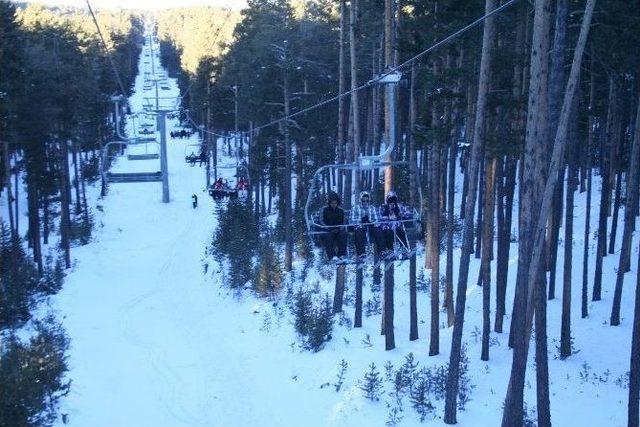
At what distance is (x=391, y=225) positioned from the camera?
14344mm

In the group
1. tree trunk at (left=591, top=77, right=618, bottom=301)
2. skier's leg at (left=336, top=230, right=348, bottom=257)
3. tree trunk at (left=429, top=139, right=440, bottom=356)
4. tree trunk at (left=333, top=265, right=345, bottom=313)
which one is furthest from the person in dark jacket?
tree trunk at (left=591, top=77, right=618, bottom=301)

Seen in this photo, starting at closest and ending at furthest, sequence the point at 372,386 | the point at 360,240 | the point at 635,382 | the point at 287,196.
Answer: the point at 635,382 < the point at 360,240 < the point at 372,386 < the point at 287,196

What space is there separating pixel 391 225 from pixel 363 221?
62 cm

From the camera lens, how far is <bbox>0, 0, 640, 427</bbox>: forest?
12492mm

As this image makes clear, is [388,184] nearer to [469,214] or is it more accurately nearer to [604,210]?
[469,214]

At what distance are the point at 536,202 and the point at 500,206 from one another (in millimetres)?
9353

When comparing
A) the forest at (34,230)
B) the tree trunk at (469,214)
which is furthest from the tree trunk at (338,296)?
the forest at (34,230)

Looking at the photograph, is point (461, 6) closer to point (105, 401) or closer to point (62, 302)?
point (105, 401)

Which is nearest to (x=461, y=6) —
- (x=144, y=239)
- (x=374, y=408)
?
(x=374, y=408)

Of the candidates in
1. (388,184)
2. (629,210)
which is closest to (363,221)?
(388,184)

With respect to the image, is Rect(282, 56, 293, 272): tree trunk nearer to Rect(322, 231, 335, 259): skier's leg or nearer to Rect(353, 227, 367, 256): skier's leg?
Rect(353, 227, 367, 256): skier's leg

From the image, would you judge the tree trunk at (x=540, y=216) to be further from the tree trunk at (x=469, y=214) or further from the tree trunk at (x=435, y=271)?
the tree trunk at (x=435, y=271)

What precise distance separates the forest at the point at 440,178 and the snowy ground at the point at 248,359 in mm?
Answer: 327

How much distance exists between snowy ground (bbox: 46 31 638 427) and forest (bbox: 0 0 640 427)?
12.9 inches
